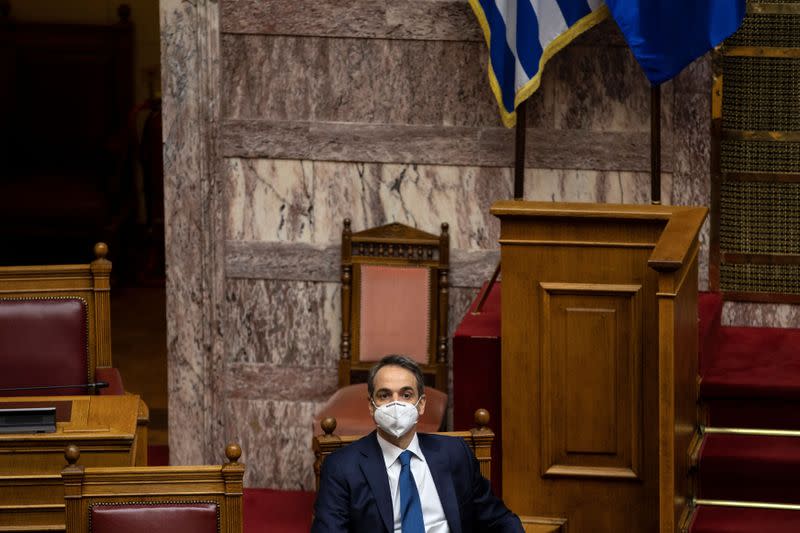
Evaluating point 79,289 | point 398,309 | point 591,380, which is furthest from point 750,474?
point 79,289

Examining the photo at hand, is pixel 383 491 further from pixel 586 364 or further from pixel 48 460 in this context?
pixel 48 460

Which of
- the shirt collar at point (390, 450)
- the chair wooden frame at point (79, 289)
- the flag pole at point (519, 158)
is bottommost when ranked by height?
the shirt collar at point (390, 450)

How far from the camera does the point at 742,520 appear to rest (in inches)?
219

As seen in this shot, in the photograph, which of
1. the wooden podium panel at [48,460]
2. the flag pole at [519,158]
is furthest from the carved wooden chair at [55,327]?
the flag pole at [519,158]

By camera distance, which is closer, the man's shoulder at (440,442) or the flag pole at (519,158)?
the man's shoulder at (440,442)

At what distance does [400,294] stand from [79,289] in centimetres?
142

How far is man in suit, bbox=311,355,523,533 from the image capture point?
168 inches

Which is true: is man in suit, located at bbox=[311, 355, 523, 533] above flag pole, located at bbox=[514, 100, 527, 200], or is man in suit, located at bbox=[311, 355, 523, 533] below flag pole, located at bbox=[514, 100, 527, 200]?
below

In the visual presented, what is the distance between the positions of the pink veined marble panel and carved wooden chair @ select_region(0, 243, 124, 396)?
1.26 m

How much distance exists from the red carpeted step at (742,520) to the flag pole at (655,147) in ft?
4.63

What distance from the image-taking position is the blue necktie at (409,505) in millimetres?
4277

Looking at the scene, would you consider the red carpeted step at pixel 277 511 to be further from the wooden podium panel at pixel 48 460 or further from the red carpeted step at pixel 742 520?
the red carpeted step at pixel 742 520

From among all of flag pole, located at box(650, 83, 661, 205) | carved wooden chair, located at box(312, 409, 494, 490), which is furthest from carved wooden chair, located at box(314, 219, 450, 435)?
carved wooden chair, located at box(312, 409, 494, 490)

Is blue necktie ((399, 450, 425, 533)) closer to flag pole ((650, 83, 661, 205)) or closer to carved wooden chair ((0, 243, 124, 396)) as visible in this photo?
carved wooden chair ((0, 243, 124, 396))
